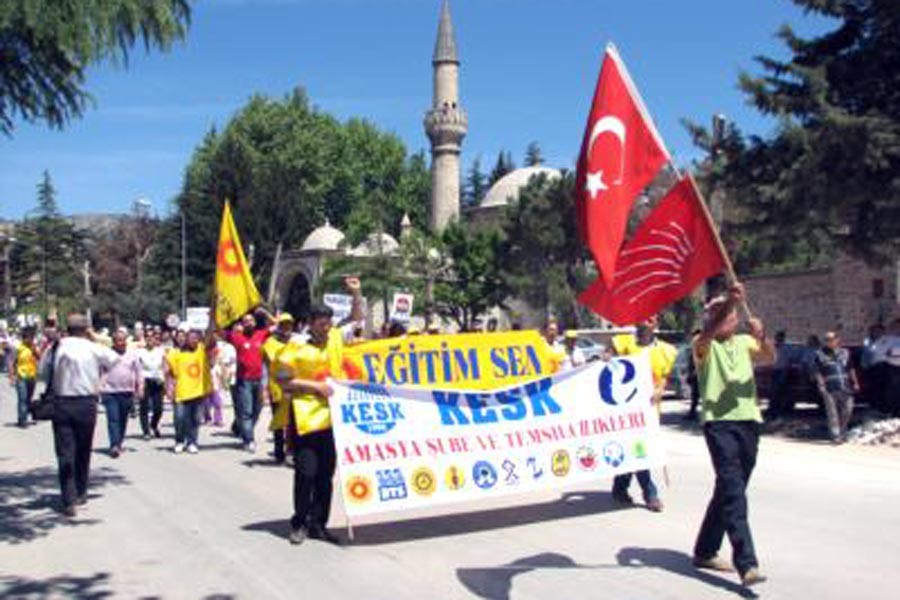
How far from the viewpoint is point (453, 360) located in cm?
981

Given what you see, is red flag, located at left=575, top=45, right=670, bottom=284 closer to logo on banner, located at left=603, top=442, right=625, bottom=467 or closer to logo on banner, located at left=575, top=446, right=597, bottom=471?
logo on banner, located at left=575, top=446, right=597, bottom=471

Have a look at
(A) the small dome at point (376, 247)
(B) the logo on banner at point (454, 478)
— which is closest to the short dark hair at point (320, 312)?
(B) the logo on banner at point (454, 478)

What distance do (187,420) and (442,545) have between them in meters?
7.80

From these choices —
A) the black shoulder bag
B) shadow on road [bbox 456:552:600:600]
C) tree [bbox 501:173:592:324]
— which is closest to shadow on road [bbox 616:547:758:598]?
shadow on road [bbox 456:552:600:600]

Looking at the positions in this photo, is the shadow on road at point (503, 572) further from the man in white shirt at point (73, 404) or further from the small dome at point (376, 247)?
the small dome at point (376, 247)

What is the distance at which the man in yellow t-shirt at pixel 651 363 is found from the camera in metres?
9.77

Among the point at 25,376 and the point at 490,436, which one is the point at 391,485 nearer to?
the point at 490,436

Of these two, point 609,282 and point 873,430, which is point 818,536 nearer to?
point 609,282

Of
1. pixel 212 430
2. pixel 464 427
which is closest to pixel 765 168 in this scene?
pixel 212 430

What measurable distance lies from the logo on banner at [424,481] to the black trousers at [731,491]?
239cm

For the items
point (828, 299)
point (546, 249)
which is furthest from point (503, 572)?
point (546, 249)

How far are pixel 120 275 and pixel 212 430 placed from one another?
6685 centimetres

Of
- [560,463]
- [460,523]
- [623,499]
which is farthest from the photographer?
[623,499]

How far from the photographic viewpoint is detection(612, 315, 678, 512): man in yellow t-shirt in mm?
9773
